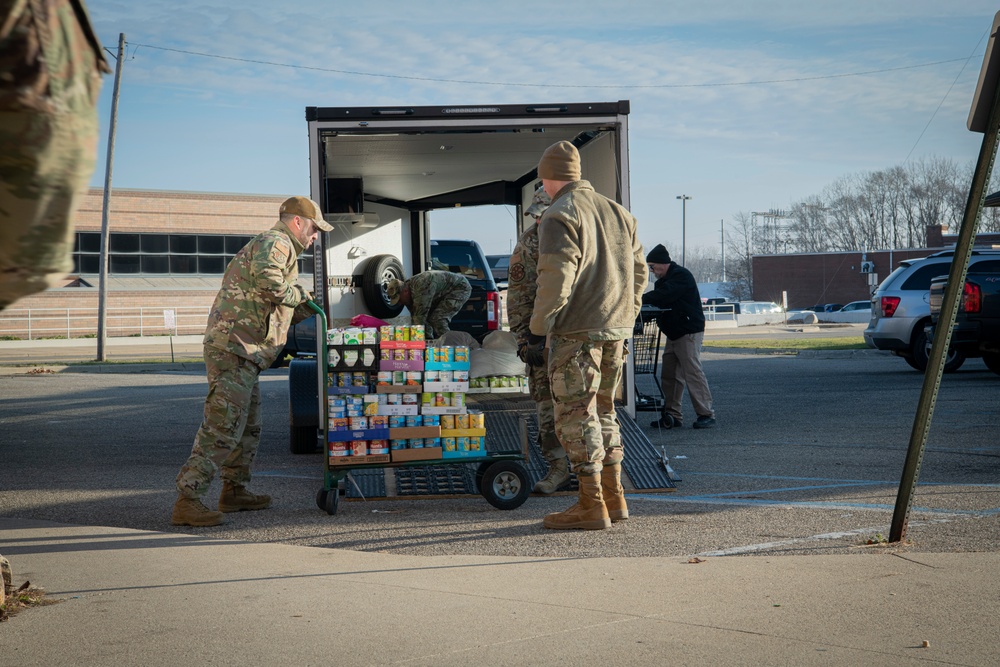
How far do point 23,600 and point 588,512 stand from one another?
3.07 meters

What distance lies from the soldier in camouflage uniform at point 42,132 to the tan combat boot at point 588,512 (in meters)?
4.61

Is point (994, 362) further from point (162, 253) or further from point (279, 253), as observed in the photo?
point (162, 253)

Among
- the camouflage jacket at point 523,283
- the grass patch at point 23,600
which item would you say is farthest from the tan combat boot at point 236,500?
the grass patch at point 23,600

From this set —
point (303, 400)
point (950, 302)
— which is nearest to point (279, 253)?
point (303, 400)

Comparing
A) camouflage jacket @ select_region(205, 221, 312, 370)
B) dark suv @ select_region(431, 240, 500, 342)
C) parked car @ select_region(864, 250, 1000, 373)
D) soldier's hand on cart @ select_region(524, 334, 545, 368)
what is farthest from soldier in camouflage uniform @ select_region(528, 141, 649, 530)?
parked car @ select_region(864, 250, 1000, 373)

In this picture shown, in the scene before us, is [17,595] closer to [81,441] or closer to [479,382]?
[479,382]

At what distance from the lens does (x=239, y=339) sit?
6594mm

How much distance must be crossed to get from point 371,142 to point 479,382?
3.10 m

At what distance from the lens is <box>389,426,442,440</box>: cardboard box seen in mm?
6871

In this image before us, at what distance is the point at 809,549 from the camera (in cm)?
524

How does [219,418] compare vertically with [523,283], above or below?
below

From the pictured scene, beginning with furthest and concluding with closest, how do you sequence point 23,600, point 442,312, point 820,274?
point 820,274 < point 442,312 < point 23,600

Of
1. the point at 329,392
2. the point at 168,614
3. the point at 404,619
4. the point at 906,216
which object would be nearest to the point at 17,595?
the point at 168,614

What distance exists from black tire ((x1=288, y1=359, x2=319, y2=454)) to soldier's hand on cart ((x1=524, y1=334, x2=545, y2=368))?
10.0ft
